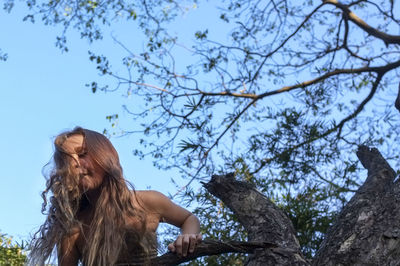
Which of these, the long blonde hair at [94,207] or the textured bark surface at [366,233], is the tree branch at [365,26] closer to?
the textured bark surface at [366,233]

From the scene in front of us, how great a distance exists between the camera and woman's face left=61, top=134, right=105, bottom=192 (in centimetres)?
292

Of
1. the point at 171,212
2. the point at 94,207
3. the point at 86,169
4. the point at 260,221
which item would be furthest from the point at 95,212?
the point at 260,221

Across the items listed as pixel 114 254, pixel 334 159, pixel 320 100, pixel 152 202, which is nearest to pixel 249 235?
pixel 152 202

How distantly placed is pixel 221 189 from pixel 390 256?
101cm

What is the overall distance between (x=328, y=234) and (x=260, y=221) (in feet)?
1.13

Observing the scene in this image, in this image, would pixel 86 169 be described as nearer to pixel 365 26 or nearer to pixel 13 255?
pixel 13 255

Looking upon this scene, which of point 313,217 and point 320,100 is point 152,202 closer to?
point 313,217

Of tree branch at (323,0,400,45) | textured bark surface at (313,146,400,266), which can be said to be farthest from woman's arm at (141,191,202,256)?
tree branch at (323,0,400,45)

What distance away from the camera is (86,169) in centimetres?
293

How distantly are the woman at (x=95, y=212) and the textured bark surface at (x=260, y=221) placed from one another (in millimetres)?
377

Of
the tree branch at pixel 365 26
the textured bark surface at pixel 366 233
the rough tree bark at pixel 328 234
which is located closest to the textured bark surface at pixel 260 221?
the rough tree bark at pixel 328 234

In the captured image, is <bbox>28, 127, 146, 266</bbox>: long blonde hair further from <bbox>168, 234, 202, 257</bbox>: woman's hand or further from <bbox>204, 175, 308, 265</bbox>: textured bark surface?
<bbox>204, 175, 308, 265</bbox>: textured bark surface

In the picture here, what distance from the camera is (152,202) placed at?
3.03m

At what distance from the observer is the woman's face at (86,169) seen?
2.92 m
